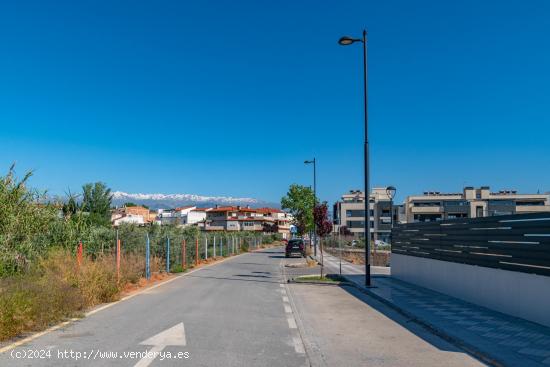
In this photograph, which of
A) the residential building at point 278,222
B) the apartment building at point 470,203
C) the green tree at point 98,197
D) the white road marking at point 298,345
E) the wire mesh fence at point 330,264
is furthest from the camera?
the residential building at point 278,222

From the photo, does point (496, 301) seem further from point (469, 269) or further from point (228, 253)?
point (228, 253)

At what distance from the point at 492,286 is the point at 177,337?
718 centimetres

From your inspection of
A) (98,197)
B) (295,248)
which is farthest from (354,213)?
(98,197)

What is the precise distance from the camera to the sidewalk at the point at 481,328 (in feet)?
23.2

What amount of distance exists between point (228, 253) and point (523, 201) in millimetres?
89815

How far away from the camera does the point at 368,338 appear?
8625mm

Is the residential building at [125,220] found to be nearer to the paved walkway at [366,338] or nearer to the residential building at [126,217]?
the residential building at [126,217]

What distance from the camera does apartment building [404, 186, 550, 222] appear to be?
109 m

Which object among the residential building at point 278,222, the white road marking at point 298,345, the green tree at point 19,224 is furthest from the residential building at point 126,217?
the residential building at point 278,222

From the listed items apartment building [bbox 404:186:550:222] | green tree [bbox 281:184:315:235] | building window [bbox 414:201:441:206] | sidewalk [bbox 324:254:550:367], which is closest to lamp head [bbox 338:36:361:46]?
sidewalk [bbox 324:254:550:367]

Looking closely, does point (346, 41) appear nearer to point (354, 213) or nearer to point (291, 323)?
point (291, 323)

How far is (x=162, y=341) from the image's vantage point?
8055mm

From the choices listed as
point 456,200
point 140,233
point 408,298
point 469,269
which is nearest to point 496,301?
point 469,269

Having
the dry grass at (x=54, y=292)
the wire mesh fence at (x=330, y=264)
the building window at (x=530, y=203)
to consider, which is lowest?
the wire mesh fence at (x=330, y=264)
